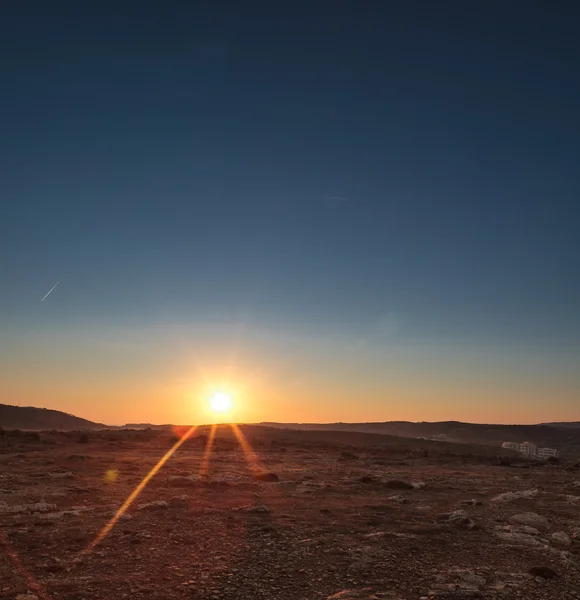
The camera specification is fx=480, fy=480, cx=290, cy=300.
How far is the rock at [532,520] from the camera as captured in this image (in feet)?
54.9

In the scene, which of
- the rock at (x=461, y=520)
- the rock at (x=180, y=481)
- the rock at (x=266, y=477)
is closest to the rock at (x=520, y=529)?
the rock at (x=461, y=520)

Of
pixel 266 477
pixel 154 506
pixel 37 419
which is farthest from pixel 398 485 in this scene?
pixel 37 419

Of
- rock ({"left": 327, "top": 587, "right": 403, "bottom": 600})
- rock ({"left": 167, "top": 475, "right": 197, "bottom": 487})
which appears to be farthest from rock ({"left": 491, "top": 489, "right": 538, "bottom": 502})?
rock ({"left": 167, "top": 475, "right": 197, "bottom": 487})

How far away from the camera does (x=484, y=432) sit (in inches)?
4323

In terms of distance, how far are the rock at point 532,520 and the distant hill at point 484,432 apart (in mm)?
60546

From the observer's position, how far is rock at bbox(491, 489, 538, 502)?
71.2ft

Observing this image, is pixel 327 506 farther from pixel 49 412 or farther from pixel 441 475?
pixel 49 412

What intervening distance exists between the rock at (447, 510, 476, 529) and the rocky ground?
4 centimetres

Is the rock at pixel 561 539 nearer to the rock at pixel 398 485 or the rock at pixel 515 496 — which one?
the rock at pixel 515 496

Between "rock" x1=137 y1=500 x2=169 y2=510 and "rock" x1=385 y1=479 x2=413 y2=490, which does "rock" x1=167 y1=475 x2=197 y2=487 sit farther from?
"rock" x1=385 y1=479 x2=413 y2=490

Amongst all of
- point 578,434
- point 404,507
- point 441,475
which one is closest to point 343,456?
point 441,475

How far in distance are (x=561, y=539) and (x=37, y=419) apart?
4316 inches

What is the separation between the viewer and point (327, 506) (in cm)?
1873

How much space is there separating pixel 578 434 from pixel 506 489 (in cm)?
7833
